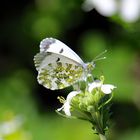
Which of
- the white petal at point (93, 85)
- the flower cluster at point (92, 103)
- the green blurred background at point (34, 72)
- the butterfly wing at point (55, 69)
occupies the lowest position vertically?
the flower cluster at point (92, 103)

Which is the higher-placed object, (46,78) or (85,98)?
(46,78)

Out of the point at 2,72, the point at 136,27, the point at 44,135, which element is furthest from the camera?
the point at 2,72

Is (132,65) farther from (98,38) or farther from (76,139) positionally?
(76,139)

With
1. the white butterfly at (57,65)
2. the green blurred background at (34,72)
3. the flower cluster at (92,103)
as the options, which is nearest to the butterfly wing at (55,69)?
the white butterfly at (57,65)

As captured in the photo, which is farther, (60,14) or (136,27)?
(60,14)

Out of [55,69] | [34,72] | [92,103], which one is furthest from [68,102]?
[34,72]

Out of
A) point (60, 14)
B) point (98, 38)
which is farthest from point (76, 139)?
point (60, 14)

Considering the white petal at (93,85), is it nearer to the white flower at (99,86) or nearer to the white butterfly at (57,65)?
the white flower at (99,86)

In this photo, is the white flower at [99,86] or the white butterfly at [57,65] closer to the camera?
the white flower at [99,86]
